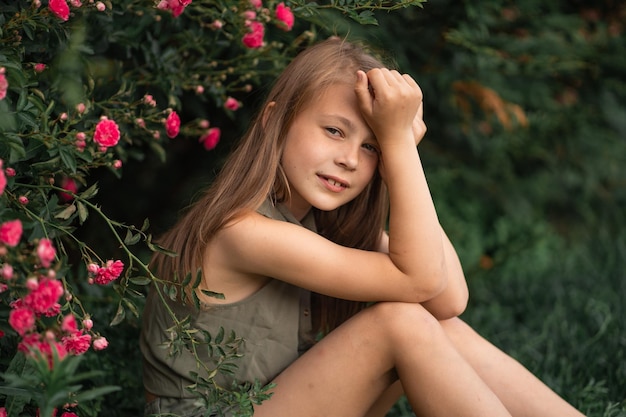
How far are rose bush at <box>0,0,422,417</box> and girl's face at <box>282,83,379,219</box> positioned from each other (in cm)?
23

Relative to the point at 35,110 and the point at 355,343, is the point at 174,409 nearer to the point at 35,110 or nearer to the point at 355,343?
the point at 355,343

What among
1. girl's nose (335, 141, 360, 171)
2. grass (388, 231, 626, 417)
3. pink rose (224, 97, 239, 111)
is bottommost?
grass (388, 231, 626, 417)

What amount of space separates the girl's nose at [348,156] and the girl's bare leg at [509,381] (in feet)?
1.85

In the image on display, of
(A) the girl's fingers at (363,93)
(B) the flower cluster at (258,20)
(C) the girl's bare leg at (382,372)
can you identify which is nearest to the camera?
(C) the girl's bare leg at (382,372)

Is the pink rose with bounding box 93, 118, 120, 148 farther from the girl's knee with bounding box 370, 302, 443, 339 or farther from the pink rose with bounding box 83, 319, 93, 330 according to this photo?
the girl's knee with bounding box 370, 302, 443, 339

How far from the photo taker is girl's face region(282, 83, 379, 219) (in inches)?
76.8

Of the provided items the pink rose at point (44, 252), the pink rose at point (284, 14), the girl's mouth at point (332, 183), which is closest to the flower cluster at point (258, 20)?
the pink rose at point (284, 14)

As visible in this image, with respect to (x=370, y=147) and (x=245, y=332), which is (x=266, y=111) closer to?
(x=370, y=147)

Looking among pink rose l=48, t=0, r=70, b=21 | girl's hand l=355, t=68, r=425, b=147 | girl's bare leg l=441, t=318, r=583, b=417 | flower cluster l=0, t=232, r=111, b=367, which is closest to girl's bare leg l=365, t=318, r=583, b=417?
girl's bare leg l=441, t=318, r=583, b=417

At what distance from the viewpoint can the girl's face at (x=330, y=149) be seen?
1.95 metres

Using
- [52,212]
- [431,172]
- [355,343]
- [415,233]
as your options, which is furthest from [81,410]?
[431,172]

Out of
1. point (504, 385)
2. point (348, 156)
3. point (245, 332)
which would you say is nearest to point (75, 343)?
point (245, 332)

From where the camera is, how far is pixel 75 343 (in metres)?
1.53

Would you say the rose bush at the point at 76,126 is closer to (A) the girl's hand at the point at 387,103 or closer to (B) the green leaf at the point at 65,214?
(B) the green leaf at the point at 65,214
